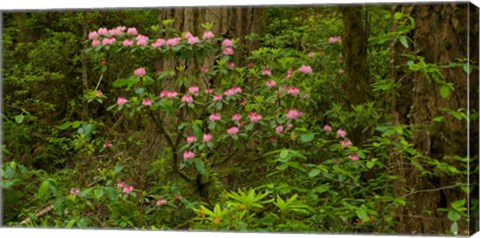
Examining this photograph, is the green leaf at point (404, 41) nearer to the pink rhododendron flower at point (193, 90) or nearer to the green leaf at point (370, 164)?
the green leaf at point (370, 164)

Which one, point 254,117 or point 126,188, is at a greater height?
point 254,117

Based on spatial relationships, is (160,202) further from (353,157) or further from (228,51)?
(353,157)

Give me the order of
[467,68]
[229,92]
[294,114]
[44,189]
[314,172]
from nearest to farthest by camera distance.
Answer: [467,68] → [314,172] → [294,114] → [229,92] → [44,189]

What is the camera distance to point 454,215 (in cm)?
425

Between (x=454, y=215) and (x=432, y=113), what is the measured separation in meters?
0.46

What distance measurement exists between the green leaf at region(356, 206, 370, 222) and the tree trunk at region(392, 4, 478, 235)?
0.14 metres

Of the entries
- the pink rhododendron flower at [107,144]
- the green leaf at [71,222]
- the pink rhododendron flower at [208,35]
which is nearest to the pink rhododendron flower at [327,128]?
the pink rhododendron flower at [208,35]

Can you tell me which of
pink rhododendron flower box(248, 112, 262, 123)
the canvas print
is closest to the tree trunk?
the canvas print

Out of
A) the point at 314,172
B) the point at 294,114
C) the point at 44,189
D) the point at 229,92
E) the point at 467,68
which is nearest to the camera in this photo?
the point at 467,68

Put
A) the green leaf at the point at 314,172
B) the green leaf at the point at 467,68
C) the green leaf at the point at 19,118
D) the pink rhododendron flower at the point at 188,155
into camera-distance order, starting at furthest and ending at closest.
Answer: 1. the green leaf at the point at 19,118
2. the pink rhododendron flower at the point at 188,155
3. the green leaf at the point at 314,172
4. the green leaf at the point at 467,68

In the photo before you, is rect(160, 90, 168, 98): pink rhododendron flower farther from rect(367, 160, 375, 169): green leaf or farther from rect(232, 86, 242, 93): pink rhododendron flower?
rect(367, 160, 375, 169): green leaf

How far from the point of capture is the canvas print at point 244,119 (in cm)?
434

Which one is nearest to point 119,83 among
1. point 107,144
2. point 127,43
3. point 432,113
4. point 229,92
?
point 127,43

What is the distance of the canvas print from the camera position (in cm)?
434
